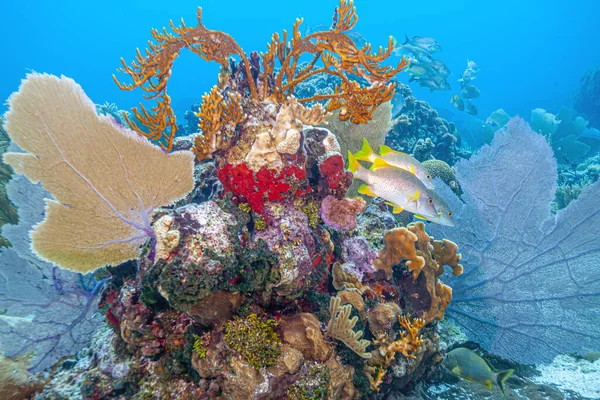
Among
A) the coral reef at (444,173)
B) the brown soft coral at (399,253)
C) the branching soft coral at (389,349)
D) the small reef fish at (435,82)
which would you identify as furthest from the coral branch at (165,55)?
the small reef fish at (435,82)

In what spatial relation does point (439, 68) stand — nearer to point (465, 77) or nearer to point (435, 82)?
point (435, 82)

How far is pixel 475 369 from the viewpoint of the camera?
3523mm

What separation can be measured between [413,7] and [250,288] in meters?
145

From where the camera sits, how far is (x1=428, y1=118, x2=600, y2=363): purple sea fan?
14.5 feet

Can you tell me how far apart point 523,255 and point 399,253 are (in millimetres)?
2489

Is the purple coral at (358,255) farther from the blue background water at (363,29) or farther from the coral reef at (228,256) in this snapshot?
the blue background water at (363,29)

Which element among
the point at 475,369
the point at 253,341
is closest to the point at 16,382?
the point at 253,341

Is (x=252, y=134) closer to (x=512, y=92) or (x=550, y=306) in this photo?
(x=550, y=306)

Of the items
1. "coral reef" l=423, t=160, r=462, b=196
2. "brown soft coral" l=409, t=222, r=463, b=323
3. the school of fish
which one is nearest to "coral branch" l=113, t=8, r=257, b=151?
the school of fish

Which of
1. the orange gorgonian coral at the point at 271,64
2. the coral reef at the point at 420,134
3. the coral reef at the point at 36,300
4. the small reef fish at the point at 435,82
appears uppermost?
the small reef fish at the point at 435,82

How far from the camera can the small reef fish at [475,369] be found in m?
3.46

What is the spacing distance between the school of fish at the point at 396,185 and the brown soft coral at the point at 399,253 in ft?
1.33

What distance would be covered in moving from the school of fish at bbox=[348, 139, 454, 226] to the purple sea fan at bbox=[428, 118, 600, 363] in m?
1.98

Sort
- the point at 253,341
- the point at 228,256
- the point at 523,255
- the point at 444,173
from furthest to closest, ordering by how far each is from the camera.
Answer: the point at 444,173, the point at 523,255, the point at 228,256, the point at 253,341
